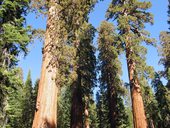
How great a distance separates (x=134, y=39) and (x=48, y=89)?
38.0ft

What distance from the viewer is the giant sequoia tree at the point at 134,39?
16.3 meters

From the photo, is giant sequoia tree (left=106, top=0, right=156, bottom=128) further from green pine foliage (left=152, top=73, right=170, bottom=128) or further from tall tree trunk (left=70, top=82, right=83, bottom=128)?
green pine foliage (left=152, top=73, right=170, bottom=128)

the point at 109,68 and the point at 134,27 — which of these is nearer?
the point at 134,27

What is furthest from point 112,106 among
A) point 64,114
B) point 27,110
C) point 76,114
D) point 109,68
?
point 64,114

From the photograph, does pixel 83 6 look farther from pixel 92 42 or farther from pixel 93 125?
pixel 93 125

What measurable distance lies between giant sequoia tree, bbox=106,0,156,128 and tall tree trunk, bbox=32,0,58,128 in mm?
9480

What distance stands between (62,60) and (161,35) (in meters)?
26.2

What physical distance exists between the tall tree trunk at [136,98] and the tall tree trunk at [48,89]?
9473 millimetres

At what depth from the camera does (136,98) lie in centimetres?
1647

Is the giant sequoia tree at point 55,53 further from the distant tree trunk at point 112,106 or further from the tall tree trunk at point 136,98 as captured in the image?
the distant tree trunk at point 112,106

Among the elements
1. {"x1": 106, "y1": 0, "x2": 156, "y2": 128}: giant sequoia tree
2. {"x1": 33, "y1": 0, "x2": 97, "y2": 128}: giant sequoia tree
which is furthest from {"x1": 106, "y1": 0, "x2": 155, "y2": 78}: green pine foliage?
{"x1": 33, "y1": 0, "x2": 97, "y2": 128}: giant sequoia tree

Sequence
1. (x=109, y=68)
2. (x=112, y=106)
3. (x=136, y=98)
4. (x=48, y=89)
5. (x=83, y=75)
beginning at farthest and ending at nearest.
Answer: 1. (x=109, y=68)
2. (x=112, y=106)
3. (x=83, y=75)
4. (x=136, y=98)
5. (x=48, y=89)

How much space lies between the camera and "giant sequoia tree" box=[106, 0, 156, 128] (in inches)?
641

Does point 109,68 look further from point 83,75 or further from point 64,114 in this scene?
point 64,114
